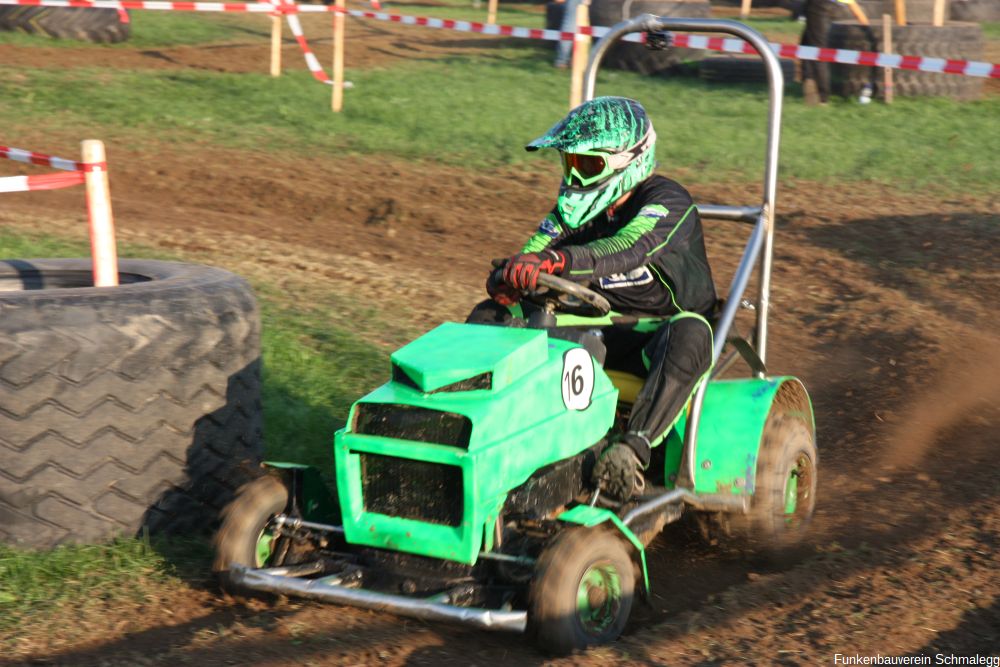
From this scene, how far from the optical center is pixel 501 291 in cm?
472

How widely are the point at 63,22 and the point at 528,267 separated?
16.2 m

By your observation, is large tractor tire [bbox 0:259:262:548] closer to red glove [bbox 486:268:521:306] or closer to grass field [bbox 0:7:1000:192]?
red glove [bbox 486:268:521:306]

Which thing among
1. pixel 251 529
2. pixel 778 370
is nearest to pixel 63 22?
pixel 778 370

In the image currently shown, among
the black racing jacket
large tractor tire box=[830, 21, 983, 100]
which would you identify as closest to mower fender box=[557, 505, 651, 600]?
the black racing jacket

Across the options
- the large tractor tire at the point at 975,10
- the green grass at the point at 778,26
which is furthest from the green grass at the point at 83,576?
the large tractor tire at the point at 975,10

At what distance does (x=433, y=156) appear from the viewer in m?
12.9

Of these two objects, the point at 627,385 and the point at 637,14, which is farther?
the point at 637,14

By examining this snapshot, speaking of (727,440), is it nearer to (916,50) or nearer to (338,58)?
(338,58)

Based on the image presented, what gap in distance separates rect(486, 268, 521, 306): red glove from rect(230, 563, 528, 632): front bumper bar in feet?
4.39

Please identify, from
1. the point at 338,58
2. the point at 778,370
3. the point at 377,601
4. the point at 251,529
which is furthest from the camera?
the point at 338,58

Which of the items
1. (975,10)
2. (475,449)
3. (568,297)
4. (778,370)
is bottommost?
(778,370)

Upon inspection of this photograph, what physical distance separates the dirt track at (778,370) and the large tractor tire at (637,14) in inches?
262

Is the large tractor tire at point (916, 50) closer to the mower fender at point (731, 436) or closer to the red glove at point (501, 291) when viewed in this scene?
the mower fender at point (731, 436)

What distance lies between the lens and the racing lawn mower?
149 inches
